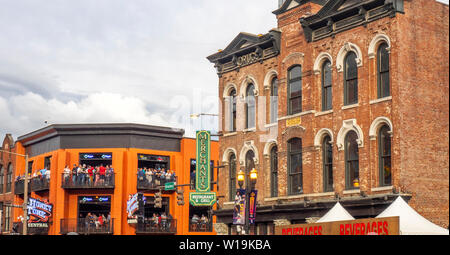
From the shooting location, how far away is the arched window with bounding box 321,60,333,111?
1097 inches

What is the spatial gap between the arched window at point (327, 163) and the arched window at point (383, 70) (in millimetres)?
3597

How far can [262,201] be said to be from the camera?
102 ft

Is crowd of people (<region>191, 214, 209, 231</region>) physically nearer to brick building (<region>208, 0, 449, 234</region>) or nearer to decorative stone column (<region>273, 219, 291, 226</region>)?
brick building (<region>208, 0, 449, 234</region>)

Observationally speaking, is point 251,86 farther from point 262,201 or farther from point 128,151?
point 128,151

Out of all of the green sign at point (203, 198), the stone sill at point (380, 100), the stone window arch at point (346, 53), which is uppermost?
the stone window arch at point (346, 53)

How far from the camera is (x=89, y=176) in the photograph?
147 ft

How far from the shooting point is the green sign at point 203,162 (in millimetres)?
35219

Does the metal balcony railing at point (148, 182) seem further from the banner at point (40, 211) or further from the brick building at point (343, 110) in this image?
the brick building at point (343, 110)

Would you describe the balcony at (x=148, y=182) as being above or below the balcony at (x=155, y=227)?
above

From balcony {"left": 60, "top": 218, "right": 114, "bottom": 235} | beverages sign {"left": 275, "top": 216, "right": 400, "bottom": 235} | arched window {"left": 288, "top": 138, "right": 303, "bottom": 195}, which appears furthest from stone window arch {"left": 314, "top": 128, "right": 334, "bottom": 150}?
balcony {"left": 60, "top": 218, "right": 114, "bottom": 235}

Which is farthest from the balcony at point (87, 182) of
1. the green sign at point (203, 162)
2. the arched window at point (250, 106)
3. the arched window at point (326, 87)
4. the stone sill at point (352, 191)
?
the stone sill at point (352, 191)
